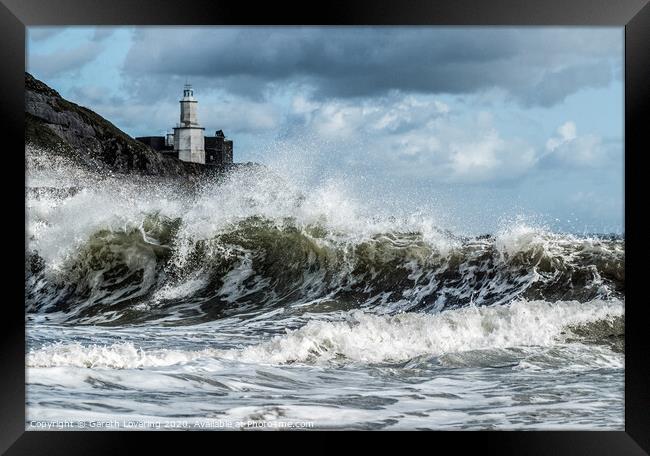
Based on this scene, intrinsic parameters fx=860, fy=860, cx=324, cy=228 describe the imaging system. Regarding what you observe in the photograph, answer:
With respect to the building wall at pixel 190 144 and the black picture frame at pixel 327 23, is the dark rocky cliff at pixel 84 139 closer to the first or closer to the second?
the building wall at pixel 190 144

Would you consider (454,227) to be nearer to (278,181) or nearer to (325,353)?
(278,181)

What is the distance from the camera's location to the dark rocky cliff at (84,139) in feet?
74.7

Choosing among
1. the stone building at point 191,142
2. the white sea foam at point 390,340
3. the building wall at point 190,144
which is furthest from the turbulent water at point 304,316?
the building wall at point 190,144

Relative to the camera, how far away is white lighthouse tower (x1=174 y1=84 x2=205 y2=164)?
21106 millimetres

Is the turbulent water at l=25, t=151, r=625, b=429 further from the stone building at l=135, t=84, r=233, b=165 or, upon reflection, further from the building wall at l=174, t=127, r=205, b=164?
the building wall at l=174, t=127, r=205, b=164

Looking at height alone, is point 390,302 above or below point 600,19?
below

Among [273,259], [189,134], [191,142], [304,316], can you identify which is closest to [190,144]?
[191,142]

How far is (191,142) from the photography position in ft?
79.9

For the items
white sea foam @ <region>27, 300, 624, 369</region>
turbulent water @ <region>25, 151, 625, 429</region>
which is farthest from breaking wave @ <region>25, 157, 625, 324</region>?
white sea foam @ <region>27, 300, 624, 369</region>

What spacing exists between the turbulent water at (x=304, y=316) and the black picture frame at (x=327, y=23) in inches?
20.2

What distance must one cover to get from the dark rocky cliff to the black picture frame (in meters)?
17.6
